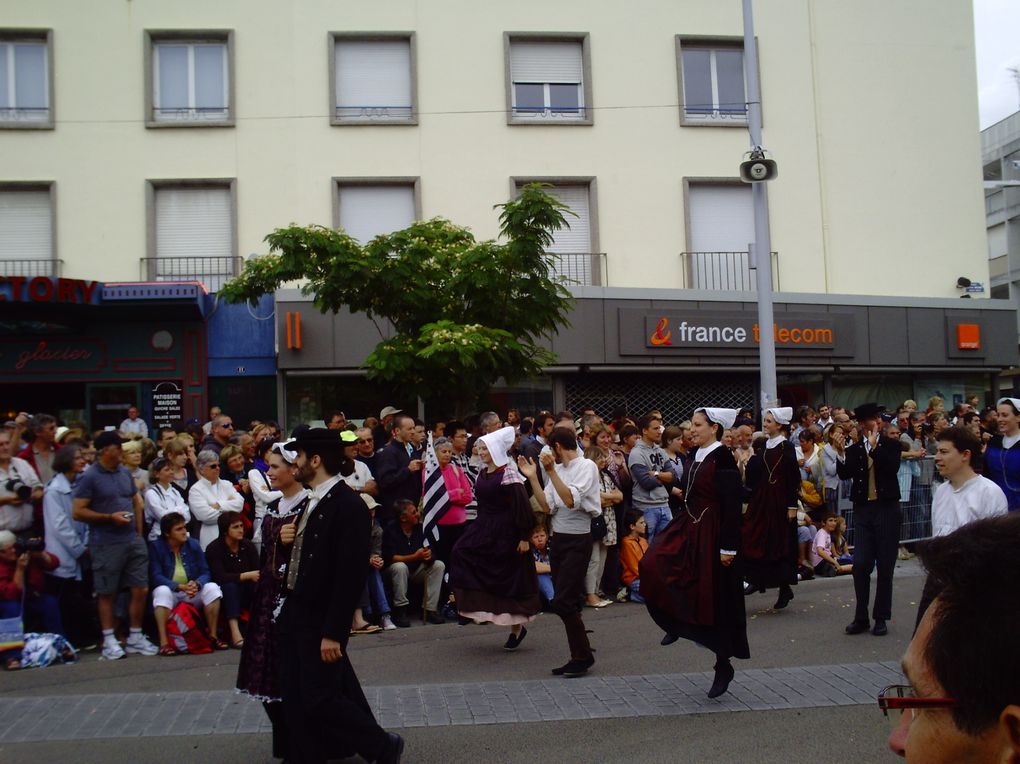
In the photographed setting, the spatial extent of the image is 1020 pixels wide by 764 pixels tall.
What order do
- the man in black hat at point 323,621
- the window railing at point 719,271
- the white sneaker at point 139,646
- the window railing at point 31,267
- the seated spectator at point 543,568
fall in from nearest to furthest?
the man in black hat at point 323,621 < the white sneaker at point 139,646 < the seated spectator at point 543,568 < the window railing at point 31,267 < the window railing at point 719,271

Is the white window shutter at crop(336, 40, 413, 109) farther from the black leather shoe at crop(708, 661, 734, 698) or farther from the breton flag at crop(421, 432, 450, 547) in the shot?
the black leather shoe at crop(708, 661, 734, 698)

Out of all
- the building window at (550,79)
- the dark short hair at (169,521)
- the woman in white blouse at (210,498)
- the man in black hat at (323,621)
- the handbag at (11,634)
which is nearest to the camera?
the man in black hat at (323,621)

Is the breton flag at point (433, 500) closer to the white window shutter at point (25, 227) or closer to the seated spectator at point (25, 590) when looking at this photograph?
the seated spectator at point (25, 590)

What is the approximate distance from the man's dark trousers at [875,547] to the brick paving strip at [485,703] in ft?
4.19

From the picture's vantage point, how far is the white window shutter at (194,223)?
64.3 feet

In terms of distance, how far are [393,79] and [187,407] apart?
782cm

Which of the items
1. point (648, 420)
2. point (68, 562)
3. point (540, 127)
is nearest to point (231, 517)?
point (68, 562)

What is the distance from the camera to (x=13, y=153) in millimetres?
19422

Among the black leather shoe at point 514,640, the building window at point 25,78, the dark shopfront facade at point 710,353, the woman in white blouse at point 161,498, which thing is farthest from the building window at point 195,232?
the black leather shoe at point 514,640

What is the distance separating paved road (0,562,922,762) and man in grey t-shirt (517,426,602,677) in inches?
12.4

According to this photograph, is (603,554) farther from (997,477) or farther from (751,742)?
(751,742)

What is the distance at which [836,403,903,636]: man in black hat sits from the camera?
901 cm

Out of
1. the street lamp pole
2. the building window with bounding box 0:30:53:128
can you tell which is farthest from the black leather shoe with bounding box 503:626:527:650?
the building window with bounding box 0:30:53:128

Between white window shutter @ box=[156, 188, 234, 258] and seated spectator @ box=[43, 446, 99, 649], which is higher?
white window shutter @ box=[156, 188, 234, 258]
